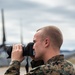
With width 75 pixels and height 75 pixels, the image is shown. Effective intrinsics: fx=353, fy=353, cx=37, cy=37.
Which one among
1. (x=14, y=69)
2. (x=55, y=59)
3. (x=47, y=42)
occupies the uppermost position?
(x=47, y=42)

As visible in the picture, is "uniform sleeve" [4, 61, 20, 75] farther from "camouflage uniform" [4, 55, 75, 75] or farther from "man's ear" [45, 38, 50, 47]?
"man's ear" [45, 38, 50, 47]

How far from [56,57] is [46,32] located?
29cm

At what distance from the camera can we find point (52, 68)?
3.71 m

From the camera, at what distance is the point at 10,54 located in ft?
13.4

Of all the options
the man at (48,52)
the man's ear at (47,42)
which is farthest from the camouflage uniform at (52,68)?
the man's ear at (47,42)

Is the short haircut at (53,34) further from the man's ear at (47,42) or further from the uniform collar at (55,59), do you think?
the uniform collar at (55,59)

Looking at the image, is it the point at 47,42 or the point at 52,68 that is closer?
the point at 52,68

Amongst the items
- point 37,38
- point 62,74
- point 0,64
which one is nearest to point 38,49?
point 37,38

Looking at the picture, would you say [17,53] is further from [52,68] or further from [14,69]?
[52,68]

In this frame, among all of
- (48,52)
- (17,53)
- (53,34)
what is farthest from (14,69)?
(53,34)

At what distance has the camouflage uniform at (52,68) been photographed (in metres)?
3.71

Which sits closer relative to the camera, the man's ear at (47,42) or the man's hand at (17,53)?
the man's ear at (47,42)

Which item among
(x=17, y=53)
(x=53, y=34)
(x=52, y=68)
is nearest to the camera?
(x=52, y=68)

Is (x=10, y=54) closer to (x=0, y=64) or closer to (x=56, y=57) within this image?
(x=56, y=57)
